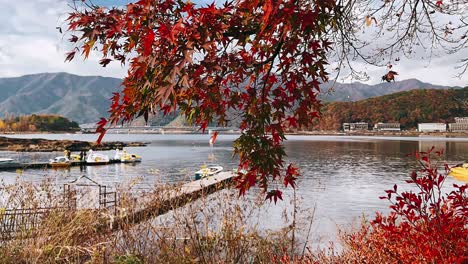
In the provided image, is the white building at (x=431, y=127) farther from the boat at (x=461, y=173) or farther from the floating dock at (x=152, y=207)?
the floating dock at (x=152, y=207)

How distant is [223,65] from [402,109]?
167550 millimetres

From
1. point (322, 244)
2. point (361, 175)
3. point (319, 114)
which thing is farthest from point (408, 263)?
point (361, 175)

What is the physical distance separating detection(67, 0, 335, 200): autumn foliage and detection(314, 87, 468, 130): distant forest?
127 m

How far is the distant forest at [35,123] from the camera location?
165 metres

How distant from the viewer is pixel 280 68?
3750mm

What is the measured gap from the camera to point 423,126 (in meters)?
149

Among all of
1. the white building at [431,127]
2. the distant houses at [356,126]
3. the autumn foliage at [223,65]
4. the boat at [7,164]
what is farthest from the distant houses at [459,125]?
the autumn foliage at [223,65]

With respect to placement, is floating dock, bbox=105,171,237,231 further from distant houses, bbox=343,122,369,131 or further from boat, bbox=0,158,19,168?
distant houses, bbox=343,122,369,131

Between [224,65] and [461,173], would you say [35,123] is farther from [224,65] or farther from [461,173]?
[224,65]

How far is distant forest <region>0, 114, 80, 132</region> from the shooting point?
541 ft

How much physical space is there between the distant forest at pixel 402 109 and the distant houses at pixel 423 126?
80.7 inches

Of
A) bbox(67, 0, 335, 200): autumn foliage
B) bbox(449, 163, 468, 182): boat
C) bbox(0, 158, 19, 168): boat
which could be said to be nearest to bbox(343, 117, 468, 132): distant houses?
bbox(449, 163, 468, 182): boat

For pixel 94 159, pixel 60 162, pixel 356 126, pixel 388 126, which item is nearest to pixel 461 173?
pixel 94 159

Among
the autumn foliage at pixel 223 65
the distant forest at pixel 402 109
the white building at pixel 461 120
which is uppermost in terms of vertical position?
the distant forest at pixel 402 109
